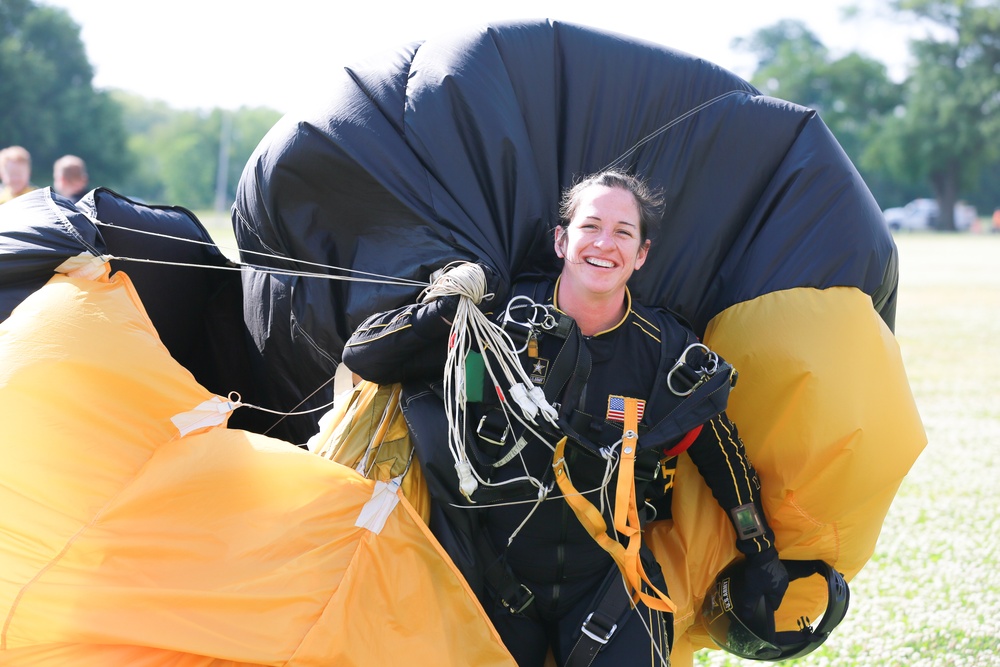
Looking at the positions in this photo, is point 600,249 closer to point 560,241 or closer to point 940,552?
point 560,241

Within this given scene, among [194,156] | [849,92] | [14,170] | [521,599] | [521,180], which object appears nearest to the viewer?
[521,599]

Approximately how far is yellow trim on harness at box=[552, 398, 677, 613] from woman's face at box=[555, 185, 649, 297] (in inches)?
12.2

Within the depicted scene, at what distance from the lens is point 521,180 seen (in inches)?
112

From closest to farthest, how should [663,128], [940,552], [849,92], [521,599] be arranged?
1. [521,599]
2. [663,128]
3. [940,552]
4. [849,92]

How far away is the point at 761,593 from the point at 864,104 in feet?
199

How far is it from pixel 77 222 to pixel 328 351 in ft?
2.67

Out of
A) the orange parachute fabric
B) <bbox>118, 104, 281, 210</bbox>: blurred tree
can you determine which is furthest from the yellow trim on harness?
<bbox>118, 104, 281, 210</bbox>: blurred tree

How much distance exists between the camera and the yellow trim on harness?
91.8 inches

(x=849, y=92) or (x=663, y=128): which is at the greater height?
(x=663, y=128)

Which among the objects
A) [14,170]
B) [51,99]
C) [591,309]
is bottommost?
[51,99]

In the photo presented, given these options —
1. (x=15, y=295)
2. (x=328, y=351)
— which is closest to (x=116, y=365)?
(x=15, y=295)

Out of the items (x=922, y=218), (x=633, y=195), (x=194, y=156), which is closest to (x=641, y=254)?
(x=633, y=195)

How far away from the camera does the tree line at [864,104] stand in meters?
44.9

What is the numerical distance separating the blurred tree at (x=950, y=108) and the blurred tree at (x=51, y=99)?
41.1 metres
